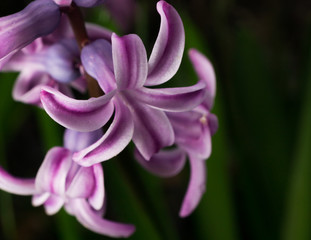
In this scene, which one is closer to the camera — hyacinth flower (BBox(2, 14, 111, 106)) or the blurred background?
hyacinth flower (BBox(2, 14, 111, 106))

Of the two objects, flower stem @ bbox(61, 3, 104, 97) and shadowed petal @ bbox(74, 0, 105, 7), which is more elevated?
shadowed petal @ bbox(74, 0, 105, 7)

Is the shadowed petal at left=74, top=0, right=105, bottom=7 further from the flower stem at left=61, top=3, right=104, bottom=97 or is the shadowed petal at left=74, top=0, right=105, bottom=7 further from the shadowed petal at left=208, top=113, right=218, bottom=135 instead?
the shadowed petal at left=208, top=113, right=218, bottom=135

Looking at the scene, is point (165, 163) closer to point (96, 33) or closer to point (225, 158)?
point (96, 33)

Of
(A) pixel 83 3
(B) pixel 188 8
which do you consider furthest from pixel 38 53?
(B) pixel 188 8

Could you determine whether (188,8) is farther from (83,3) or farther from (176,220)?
(83,3)

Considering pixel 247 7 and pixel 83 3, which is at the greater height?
pixel 83 3

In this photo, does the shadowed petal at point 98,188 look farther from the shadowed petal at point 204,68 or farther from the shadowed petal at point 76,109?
the shadowed petal at point 204,68

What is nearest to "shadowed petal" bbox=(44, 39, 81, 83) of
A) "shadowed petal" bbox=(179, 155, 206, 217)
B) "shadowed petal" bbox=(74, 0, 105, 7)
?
"shadowed petal" bbox=(74, 0, 105, 7)
